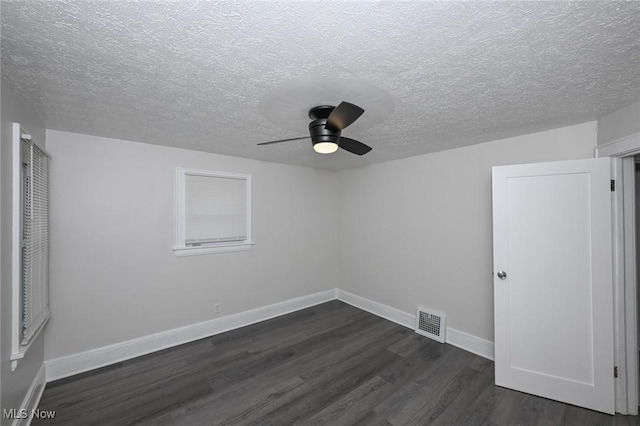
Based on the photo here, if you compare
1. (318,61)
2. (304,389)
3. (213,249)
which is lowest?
(304,389)

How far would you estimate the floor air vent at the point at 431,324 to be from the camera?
123 inches

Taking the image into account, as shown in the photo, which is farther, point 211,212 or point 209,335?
point 211,212

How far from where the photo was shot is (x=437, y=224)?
3256mm

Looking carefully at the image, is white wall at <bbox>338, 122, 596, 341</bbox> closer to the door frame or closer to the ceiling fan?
the door frame

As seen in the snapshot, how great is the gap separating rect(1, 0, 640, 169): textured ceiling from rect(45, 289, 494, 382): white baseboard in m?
2.30

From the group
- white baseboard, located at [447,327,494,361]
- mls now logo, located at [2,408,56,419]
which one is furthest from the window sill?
white baseboard, located at [447,327,494,361]

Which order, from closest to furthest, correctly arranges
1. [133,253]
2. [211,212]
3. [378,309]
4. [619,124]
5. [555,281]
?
[619,124] < [555,281] < [133,253] < [211,212] < [378,309]

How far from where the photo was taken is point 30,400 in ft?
6.40

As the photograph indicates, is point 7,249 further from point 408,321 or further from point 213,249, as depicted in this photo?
point 408,321

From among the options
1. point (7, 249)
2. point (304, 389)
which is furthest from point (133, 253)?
point (304, 389)

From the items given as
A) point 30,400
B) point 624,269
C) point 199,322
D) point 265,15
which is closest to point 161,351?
point 199,322

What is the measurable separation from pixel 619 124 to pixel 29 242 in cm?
458

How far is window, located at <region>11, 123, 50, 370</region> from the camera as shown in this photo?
63.6 inches

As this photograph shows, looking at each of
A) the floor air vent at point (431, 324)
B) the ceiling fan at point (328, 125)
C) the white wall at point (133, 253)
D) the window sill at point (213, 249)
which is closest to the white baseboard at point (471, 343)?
the floor air vent at point (431, 324)
